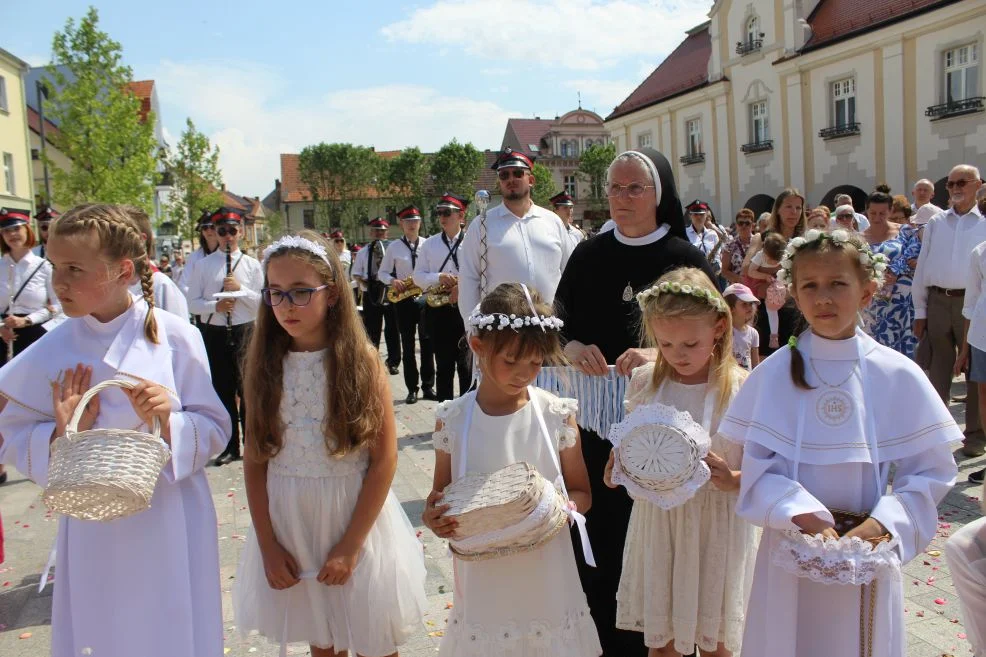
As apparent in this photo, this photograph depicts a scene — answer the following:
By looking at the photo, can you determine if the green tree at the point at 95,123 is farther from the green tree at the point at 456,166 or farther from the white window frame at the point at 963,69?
the green tree at the point at 456,166

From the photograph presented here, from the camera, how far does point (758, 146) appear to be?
28688mm

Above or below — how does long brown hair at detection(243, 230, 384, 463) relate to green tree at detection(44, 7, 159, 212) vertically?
below

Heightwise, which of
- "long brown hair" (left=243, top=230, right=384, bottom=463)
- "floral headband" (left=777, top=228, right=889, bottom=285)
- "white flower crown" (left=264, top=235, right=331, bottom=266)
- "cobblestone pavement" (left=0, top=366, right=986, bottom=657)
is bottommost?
"cobblestone pavement" (left=0, top=366, right=986, bottom=657)

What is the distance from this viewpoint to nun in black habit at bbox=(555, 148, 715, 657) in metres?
3.44

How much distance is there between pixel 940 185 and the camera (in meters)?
21.6

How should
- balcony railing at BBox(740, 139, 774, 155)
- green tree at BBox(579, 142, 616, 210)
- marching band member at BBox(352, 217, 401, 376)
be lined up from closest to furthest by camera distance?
marching band member at BBox(352, 217, 401, 376) < balcony railing at BBox(740, 139, 774, 155) < green tree at BBox(579, 142, 616, 210)

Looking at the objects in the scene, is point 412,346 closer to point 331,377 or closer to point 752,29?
point 331,377

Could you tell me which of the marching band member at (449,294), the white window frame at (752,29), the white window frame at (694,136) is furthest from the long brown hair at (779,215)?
the white window frame at (694,136)

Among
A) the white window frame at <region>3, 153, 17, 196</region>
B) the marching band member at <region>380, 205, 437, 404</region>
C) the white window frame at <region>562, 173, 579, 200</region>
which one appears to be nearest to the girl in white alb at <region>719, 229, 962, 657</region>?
the marching band member at <region>380, 205, 437, 404</region>

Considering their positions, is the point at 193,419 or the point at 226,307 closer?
the point at 193,419

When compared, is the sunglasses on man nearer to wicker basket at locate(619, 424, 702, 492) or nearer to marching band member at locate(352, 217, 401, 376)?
wicker basket at locate(619, 424, 702, 492)

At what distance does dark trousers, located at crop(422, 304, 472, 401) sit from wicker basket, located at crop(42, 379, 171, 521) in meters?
6.05

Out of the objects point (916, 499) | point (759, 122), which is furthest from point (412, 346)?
point (759, 122)

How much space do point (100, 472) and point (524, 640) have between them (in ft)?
4.84
